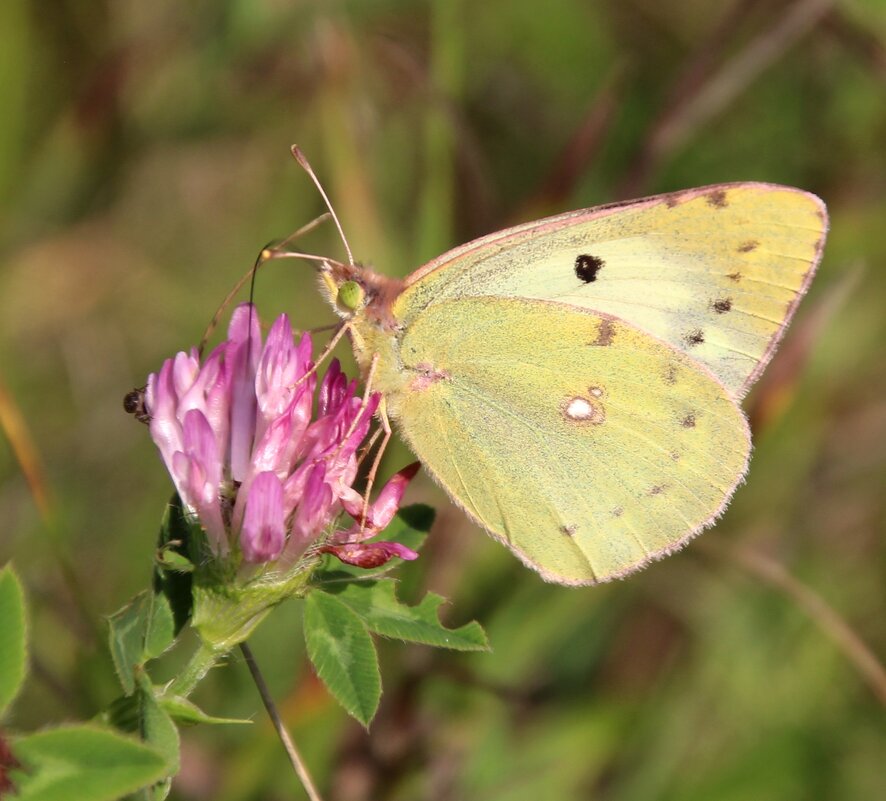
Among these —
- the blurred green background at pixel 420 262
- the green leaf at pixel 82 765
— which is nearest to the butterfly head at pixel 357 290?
the blurred green background at pixel 420 262

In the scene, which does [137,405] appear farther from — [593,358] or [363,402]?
[593,358]

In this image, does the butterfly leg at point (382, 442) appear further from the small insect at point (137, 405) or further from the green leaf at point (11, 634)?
the green leaf at point (11, 634)

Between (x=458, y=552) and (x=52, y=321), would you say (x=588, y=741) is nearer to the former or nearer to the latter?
(x=458, y=552)

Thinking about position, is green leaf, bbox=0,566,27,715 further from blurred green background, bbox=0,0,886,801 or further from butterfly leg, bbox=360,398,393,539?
blurred green background, bbox=0,0,886,801

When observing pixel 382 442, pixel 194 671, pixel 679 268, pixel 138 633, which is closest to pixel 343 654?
pixel 194 671

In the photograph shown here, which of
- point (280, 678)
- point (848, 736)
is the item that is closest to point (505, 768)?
point (280, 678)
